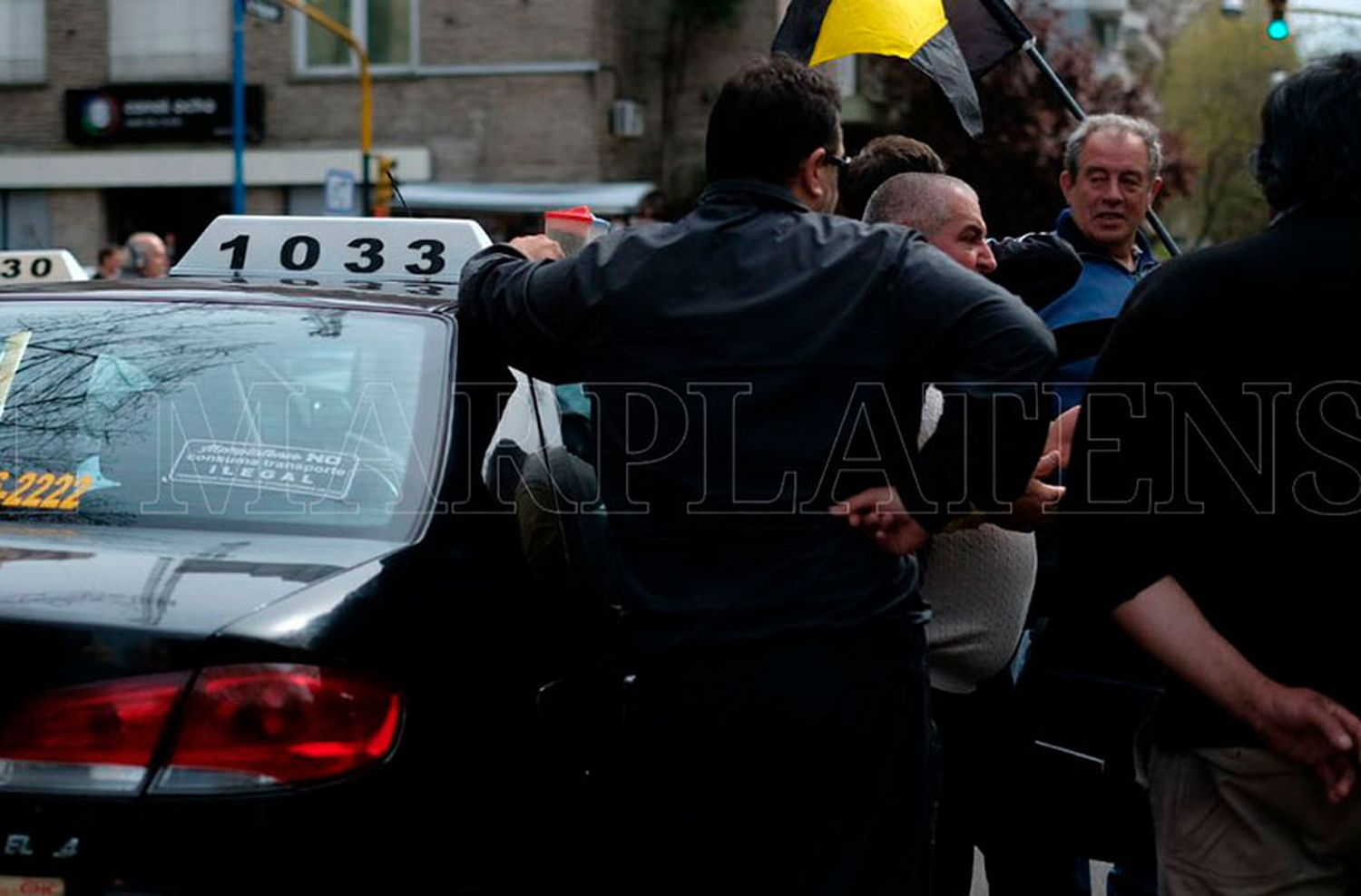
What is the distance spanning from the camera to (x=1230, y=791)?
2.57 meters

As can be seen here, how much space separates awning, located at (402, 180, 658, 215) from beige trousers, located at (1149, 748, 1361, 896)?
21269 mm

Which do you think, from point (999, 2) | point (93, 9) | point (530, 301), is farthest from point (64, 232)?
point (530, 301)

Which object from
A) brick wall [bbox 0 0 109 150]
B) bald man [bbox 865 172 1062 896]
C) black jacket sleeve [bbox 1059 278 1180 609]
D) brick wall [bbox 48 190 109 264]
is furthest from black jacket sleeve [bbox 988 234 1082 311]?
brick wall [bbox 0 0 109 150]

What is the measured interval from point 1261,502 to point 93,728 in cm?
171

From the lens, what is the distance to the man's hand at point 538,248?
3.48 metres

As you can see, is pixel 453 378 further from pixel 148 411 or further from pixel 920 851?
pixel 920 851

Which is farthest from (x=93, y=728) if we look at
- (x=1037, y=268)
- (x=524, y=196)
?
(x=524, y=196)

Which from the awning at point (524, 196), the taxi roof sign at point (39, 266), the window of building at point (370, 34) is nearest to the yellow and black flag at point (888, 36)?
the taxi roof sign at point (39, 266)

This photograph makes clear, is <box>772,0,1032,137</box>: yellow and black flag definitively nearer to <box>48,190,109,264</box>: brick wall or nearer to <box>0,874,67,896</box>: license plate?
<box>0,874,67,896</box>: license plate

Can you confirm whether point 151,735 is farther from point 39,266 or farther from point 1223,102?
point 1223,102

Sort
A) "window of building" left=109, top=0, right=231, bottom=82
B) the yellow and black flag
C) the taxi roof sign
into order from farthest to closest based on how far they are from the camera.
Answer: "window of building" left=109, top=0, right=231, bottom=82
the taxi roof sign
the yellow and black flag

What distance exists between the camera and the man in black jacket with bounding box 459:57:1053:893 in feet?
9.57

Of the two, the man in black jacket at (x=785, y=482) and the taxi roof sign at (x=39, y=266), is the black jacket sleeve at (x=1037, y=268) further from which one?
the taxi roof sign at (x=39, y=266)

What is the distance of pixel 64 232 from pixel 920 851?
26.6 meters
